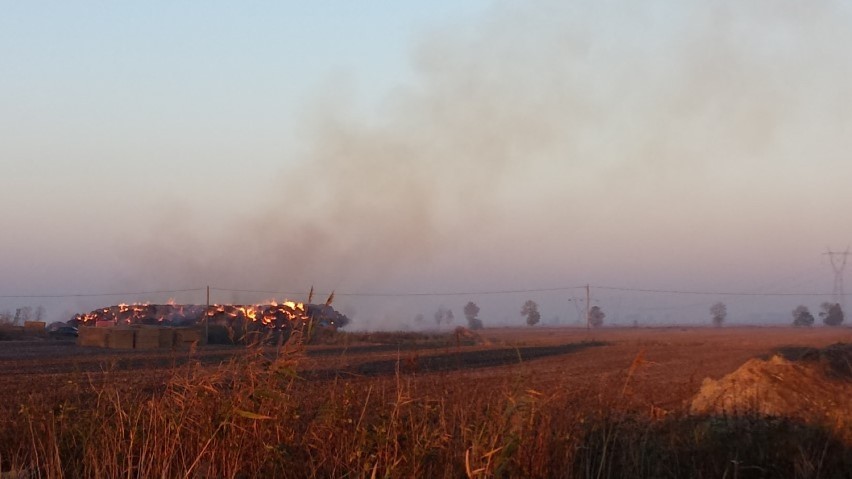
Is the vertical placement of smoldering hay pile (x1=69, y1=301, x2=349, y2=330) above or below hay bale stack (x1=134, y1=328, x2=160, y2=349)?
above

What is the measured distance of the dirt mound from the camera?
1088 centimetres

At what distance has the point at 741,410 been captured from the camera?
10984 millimetres

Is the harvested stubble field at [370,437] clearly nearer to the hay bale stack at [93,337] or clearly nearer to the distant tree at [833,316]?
the hay bale stack at [93,337]

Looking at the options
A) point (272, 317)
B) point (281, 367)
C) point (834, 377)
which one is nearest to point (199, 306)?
point (272, 317)

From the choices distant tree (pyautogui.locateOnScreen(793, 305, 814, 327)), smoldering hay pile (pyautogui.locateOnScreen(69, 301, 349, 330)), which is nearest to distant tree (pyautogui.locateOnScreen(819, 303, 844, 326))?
distant tree (pyautogui.locateOnScreen(793, 305, 814, 327))

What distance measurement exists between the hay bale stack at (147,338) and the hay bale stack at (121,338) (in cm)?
25

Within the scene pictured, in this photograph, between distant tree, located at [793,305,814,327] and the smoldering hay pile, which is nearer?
the smoldering hay pile

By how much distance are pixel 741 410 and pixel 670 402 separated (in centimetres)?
224

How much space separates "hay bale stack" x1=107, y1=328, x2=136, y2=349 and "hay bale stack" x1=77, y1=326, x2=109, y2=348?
1.09ft

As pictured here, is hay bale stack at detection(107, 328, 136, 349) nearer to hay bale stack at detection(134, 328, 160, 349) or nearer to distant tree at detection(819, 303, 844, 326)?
hay bale stack at detection(134, 328, 160, 349)

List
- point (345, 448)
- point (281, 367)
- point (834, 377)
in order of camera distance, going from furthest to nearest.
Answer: point (834, 377)
point (281, 367)
point (345, 448)

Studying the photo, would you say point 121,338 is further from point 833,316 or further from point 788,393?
point 833,316

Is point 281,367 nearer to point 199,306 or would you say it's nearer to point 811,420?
point 811,420

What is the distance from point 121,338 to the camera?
40031mm
